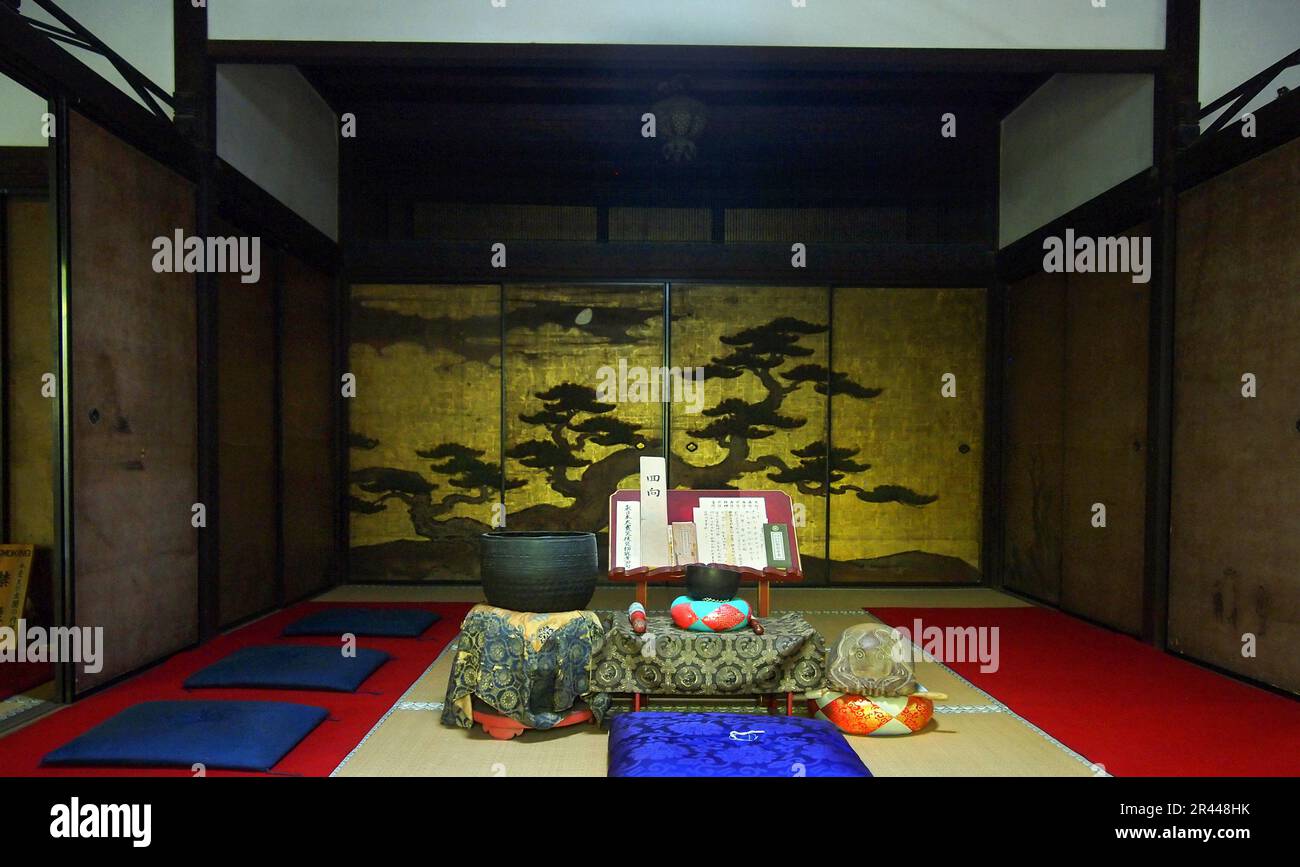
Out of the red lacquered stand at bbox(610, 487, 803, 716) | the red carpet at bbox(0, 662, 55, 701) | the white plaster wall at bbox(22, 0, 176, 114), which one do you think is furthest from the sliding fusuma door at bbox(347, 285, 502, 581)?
the red lacquered stand at bbox(610, 487, 803, 716)

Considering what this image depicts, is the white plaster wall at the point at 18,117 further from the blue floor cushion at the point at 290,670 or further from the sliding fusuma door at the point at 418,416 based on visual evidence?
the blue floor cushion at the point at 290,670

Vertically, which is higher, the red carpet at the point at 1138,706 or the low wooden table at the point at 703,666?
the low wooden table at the point at 703,666

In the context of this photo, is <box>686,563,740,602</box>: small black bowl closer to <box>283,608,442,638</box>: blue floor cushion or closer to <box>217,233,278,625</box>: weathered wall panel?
<box>283,608,442,638</box>: blue floor cushion

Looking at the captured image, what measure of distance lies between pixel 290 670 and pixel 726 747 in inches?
71.0

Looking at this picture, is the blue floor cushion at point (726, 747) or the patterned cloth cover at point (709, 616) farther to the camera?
the patterned cloth cover at point (709, 616)

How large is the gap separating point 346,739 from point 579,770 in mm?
766

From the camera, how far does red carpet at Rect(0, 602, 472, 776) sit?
2082 mm

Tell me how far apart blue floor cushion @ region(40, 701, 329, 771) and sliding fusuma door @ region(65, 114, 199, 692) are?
24.3 inches

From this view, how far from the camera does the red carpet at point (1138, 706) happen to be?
2.21 metres

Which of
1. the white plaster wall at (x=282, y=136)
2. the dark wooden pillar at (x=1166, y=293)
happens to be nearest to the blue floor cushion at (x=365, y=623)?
the white plaster wall at (x=282, y=136)

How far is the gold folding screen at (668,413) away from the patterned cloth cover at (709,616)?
103 inches

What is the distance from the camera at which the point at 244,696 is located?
2.70m

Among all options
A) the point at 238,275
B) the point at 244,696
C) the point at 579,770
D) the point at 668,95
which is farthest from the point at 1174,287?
the point at 238,275

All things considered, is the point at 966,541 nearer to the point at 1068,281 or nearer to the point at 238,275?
the point at 1068,281
